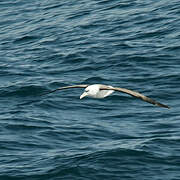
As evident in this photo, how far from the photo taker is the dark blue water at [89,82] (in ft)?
59.4

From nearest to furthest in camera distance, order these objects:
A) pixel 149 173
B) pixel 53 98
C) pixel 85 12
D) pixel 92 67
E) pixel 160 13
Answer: pixel 149 173 → pixel 53 98 → pixel 92 67 → pixel 160 13 → pixel 85 12

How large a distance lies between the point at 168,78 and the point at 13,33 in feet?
40.1

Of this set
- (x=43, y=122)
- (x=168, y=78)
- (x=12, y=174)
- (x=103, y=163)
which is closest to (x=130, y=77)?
(x=168, y=78)

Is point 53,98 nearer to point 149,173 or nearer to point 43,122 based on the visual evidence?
point 43,122

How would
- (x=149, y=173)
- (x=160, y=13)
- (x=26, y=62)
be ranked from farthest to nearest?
(x=160, y=13) → (x=26, y=62) → (x=149, y=173)

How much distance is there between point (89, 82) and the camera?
80.5ft

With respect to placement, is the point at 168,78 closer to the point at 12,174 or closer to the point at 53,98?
the point at 53,98

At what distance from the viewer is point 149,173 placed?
57.0 ft

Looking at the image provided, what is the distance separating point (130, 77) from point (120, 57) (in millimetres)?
2516

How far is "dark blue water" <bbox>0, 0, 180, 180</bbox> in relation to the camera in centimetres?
1811

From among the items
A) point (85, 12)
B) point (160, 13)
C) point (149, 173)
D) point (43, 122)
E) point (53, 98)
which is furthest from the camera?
point (85, 12)

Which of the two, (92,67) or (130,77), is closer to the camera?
(130,77)

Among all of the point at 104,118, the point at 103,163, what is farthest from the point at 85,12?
the point at 103,163

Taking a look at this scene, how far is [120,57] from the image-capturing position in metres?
26.9
